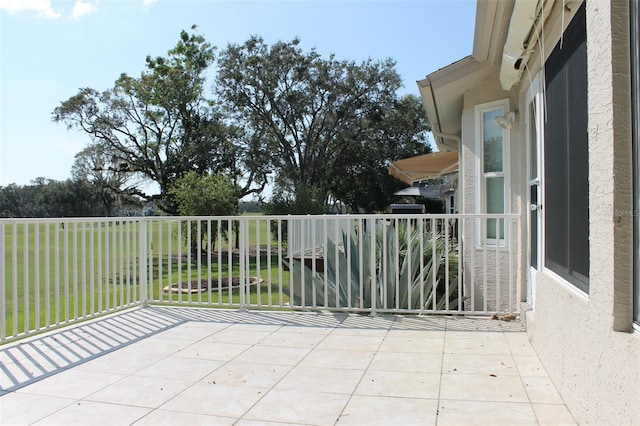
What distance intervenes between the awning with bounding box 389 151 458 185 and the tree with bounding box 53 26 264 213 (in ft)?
34.0

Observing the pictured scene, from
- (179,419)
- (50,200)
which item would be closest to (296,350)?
(179,419)

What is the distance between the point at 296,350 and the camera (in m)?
3.78

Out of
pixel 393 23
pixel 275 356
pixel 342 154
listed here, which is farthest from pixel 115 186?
pixel 275 356

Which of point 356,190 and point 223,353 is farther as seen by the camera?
point 356,190

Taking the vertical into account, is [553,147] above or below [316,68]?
below

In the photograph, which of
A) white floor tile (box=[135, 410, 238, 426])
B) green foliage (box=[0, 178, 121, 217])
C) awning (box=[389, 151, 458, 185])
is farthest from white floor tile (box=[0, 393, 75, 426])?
green foliage (box=[0, 178, 121, 217])

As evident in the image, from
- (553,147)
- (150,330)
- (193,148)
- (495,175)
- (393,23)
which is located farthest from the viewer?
(193,148)

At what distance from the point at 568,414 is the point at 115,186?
2193 cm

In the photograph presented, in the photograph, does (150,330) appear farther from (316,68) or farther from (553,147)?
(316,68)

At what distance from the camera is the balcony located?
2.62 meters

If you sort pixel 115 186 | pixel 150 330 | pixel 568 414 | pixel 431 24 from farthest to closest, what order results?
pixel 115 186 → pixel 431 24 → pixel 150 330 → pixel 568 414

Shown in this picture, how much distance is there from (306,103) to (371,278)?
14148 millimetres

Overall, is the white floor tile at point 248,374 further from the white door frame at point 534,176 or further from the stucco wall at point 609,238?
the white door frame at point 534,176

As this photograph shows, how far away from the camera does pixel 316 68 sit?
18.0 m
